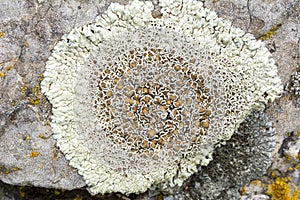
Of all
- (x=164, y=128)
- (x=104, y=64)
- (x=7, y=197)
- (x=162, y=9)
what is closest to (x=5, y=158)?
(x=7, y=197)

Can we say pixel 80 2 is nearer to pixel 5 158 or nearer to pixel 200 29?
pixel 200 29

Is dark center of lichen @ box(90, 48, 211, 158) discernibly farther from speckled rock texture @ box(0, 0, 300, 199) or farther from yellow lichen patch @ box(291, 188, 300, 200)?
yellow lichen patch @ box(291, 188, 300, 200)

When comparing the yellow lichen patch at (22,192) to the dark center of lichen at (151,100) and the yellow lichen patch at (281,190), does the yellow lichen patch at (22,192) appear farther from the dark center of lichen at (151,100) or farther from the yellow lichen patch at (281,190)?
the yellow lichen patch at (281,190)

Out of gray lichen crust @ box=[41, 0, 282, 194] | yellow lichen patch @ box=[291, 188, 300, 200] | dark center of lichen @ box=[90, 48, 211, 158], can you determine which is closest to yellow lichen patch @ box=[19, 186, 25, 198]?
gray lichen crust @ box=[41, 0, 282, 194]

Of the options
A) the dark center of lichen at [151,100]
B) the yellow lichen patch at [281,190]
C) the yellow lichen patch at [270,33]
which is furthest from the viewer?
the yellow lichen patch at [281,190]

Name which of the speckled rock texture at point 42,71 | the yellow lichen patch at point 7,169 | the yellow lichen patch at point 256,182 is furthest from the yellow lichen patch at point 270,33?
the yellow lichen patch at point 7,169

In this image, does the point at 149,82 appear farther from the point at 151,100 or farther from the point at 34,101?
the point at 34,101
